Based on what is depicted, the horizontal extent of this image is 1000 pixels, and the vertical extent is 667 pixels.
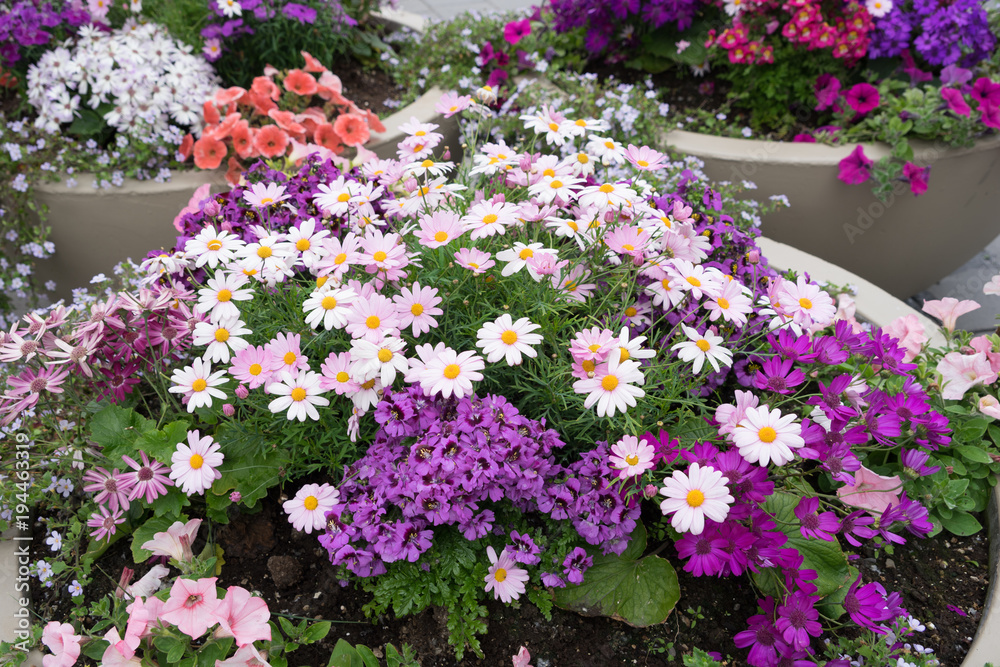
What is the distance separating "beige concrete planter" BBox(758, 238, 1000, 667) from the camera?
50.6 inches

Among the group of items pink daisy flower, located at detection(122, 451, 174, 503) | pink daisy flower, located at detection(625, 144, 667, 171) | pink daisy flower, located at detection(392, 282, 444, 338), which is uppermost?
pink daisy flower, located at detection(625, 144, 667, 171)

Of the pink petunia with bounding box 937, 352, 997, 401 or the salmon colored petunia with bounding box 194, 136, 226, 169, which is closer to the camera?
the pink petunia with bounding box 937, 352, 997, 401

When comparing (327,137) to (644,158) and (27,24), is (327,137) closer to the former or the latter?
(27,24)

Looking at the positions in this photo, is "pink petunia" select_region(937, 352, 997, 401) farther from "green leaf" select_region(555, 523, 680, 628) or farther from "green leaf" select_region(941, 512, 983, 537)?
"green leaf" select_region(555, 523, 680, 628)

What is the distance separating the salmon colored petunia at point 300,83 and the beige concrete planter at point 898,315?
1.75m

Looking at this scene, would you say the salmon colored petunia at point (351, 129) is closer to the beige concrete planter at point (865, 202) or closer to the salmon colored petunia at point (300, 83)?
the salmon colored petunia at point (300, 83)

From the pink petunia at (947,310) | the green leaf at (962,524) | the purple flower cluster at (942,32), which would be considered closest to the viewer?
the green leaf at (962,524)

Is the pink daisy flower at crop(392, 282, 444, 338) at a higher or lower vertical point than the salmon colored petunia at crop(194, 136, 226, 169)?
higher

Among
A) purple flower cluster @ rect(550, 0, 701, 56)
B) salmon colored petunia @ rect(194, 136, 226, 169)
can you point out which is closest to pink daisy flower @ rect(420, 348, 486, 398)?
salmon colored petunia @ rect(194, 136, 226, 169)

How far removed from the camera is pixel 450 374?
117cm

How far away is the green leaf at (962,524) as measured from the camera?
1484mm

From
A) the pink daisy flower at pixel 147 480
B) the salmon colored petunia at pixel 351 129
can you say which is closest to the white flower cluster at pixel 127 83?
the salmon colored petunia at pixel 351 129

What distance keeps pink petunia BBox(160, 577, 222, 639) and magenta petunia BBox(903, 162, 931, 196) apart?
2.50 metres

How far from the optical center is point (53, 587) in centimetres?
147
